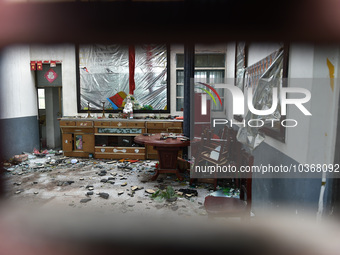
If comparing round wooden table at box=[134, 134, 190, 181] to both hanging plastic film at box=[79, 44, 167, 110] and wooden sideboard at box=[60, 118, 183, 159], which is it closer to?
wooden sideboard at box=[60, 118, 183, 159]

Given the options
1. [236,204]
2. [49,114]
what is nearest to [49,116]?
[49,114]

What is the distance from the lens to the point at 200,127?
5746 mm

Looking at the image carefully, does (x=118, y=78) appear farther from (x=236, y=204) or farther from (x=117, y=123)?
(x=236, y=204)

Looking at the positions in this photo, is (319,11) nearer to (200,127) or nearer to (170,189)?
(170,189)

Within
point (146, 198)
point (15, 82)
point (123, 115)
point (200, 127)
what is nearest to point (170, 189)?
point (146, 198)

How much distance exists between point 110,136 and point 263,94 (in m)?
4.21

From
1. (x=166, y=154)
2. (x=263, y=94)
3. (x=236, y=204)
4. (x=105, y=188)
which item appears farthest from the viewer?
(x=166, y=154)

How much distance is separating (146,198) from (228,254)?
2.85m

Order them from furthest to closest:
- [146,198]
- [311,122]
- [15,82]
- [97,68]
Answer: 1. [97,68]
2. [15,82]
3. [146,198]
4. [311,122]

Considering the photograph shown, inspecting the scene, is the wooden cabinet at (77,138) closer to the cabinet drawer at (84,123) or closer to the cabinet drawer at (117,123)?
the cabinet drawer at (84,123)

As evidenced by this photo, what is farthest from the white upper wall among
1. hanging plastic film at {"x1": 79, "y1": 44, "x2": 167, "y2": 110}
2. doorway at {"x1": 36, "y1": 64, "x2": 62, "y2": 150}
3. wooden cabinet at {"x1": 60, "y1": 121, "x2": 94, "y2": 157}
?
hanging plastic film at {"x1": 79, "y1": 44, "x2": 167, "y2": 110}

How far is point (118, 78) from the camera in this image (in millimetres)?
6090

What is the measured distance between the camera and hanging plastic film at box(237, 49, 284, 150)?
2.08 meters

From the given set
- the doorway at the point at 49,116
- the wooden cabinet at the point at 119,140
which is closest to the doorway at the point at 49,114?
the doorway at the point at 49,116
